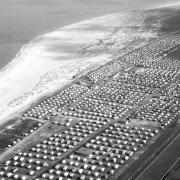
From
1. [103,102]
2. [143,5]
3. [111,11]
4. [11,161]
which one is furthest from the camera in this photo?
[143,5]

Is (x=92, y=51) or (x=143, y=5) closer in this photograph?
(x=92, y=51)

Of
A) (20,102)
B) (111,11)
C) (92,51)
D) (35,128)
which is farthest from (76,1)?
(35,128)

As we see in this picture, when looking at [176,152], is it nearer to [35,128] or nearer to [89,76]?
[35,128]

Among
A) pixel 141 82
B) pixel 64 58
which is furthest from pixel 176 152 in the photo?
pixel 64 58

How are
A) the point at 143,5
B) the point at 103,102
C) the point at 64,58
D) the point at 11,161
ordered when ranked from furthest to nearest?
the point at 143,5, the point at 64,58, the point at 103,102, the point at 11,161

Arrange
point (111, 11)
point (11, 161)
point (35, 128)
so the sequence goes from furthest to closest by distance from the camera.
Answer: point (111, 11), point (35, 128), point (11, 161)

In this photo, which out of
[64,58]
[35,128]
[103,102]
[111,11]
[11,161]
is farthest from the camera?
[111,11]

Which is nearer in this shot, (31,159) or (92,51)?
(31,159)

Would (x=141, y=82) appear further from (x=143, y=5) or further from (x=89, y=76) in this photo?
(x=143, y=5)
